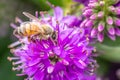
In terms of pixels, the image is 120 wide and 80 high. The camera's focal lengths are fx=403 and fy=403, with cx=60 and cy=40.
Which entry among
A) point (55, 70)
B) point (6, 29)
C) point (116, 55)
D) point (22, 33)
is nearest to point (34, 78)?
point (55, 70)

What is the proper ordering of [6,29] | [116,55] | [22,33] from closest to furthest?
[22,33] < [116,55] < [6,29]

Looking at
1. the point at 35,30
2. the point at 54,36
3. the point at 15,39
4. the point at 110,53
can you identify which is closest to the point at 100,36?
the point at 54,36

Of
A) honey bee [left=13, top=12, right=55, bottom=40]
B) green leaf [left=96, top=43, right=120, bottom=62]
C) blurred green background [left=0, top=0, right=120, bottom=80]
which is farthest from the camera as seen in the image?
blurred green background [left=0, top=0, right=120, bottom=80]

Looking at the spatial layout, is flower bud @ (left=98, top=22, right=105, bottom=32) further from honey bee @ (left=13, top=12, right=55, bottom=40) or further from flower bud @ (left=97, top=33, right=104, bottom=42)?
honey bee @ (left=13, top=12, right=55, bottom=40)

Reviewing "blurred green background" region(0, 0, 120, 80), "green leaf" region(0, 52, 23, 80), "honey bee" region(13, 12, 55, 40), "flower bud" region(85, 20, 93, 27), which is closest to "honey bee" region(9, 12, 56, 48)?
"honey bee" region(13, 12, 55, 40)

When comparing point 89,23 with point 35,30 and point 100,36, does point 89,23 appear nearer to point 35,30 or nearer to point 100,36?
point 100,36

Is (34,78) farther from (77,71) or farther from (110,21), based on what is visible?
(110,21)
